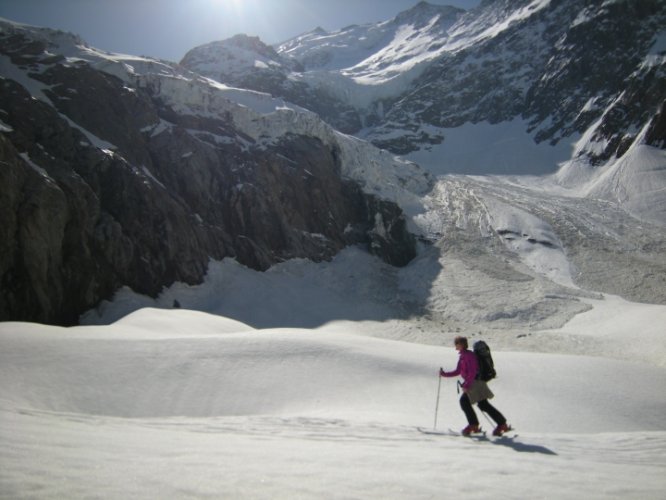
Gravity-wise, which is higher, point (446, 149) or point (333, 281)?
point (446, 149)

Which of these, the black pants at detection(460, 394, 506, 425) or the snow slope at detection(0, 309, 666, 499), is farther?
the black pants at detection(460, 394, 506, 425)

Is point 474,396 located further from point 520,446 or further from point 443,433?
point 520,446

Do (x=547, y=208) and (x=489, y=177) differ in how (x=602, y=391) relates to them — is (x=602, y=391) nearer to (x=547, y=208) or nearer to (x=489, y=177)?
(x=547, y=208)

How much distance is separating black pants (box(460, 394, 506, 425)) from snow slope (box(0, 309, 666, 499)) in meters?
→ 0.47

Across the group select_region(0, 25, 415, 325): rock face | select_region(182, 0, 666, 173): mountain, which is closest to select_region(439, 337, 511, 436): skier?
select_region(0, 25, 415, 325): rock face

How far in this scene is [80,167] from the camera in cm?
3425

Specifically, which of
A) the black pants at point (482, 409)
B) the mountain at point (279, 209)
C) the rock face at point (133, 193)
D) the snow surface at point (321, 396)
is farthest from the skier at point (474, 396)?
the mountain at point (279, 209)

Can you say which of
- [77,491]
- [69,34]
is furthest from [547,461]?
[69,34]

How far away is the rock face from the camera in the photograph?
2716cm

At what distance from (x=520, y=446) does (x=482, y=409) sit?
54.6 inches

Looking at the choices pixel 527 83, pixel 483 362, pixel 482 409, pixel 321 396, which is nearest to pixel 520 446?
pixel 482 409

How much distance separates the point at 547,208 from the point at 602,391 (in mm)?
48019

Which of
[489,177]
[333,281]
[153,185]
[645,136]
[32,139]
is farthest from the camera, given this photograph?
[489,177]

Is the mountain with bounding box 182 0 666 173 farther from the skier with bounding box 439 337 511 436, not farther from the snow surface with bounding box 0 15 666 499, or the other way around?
the skier with bounding box 439 337 511 436
